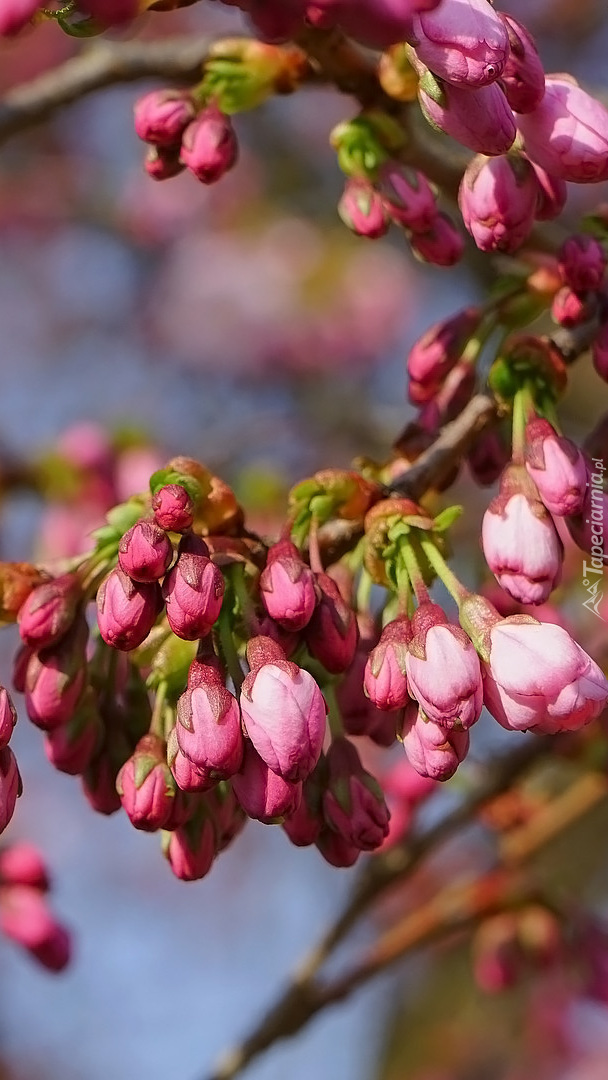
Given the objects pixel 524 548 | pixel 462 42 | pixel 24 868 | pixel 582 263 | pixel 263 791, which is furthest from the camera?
pixel 24 868

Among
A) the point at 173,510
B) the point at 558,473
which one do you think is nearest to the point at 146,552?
the point at 173,510

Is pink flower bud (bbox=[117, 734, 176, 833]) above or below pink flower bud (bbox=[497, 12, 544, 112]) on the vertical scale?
below

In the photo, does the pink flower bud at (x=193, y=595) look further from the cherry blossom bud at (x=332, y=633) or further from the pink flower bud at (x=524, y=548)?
the pink flower bud at (x=524, y=548)

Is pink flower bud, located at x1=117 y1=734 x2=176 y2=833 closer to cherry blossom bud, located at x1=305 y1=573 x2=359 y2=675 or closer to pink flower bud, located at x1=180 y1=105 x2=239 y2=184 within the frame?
cherry blossom bud, located at x1=305 y1=573 x2=359 y2=675

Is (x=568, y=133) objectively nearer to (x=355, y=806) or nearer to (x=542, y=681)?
(x=542, y=681)

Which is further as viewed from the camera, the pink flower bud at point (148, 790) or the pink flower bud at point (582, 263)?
the pink flower bud at point (582, 263)

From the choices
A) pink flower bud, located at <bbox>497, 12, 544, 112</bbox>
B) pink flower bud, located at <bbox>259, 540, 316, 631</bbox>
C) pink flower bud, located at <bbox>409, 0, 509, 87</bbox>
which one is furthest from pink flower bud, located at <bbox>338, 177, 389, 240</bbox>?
pink flower bud, located at <bbox>259, 540, 316, 631</bbox>

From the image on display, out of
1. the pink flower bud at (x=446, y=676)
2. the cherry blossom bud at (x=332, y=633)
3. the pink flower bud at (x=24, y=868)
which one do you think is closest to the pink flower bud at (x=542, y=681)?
the pink flower bud at (x=446, y=676)
